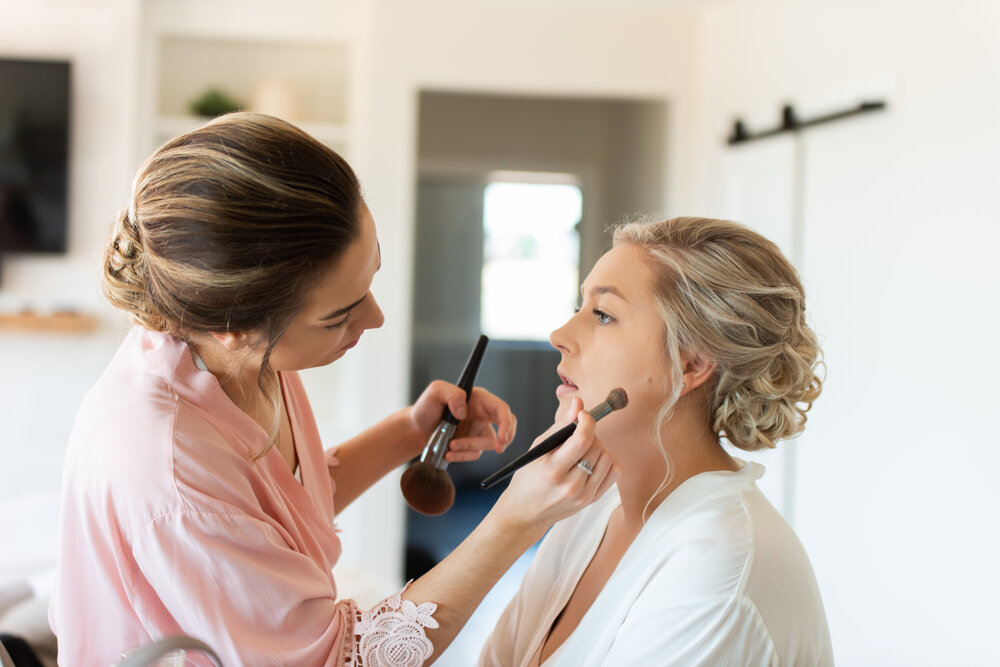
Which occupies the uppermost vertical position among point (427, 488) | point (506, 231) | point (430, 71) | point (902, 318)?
point (430, 71)

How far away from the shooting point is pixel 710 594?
40.5 inches

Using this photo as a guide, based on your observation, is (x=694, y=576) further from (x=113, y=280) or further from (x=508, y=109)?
(x=508, y=109)

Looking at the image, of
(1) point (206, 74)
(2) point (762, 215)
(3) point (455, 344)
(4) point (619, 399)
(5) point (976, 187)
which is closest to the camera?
(4) point (619, 399)

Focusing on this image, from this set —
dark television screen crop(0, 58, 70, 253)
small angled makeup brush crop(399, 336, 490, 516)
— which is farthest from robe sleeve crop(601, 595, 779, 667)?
dark television screen crop(0, 58, 70, 253)

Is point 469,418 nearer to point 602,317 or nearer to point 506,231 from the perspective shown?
point 602,317

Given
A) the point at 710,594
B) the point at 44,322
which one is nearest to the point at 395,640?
the point at 710,594

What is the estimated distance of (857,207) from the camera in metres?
2.46

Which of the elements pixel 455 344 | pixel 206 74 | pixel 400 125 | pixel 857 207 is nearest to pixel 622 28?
pixel 400 125

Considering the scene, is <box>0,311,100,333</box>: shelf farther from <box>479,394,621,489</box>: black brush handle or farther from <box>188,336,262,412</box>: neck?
<box>479,394,621,489</box>: black brush handle

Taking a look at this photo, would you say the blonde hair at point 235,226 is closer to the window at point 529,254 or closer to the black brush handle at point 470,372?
the black brush handle at point 470,372

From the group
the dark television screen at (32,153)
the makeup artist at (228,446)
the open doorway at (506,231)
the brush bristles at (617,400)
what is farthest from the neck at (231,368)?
the open doorway at (506,231)

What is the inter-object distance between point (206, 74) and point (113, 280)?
2.96 metres

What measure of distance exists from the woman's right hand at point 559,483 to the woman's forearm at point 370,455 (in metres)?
0.48

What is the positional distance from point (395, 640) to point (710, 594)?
0.37 m
